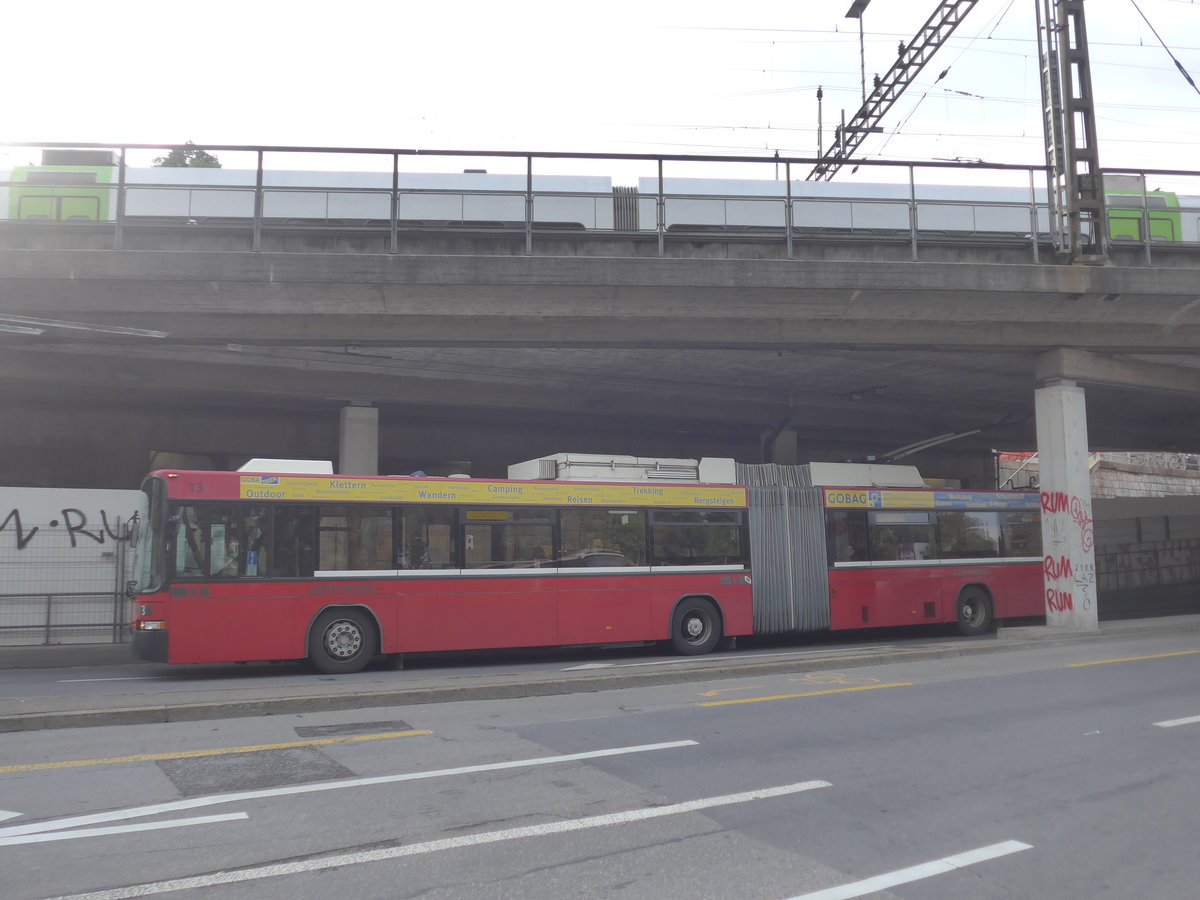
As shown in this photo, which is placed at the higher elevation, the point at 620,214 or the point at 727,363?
the point at 620,214

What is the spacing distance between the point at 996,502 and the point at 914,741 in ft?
41.7

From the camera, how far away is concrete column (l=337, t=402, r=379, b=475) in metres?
24.5

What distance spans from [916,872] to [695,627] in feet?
36.9

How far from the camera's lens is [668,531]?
642 inches

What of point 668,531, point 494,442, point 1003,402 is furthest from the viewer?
point 494,442

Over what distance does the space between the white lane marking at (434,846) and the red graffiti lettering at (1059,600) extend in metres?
13.6

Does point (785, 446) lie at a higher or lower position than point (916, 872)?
higher

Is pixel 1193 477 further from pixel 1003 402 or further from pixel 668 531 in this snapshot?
pixel 668 531

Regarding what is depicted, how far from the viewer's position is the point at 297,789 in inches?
264

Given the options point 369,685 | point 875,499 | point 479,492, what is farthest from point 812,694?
point 875,499

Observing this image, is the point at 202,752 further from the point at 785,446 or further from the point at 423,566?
the point at 785,446

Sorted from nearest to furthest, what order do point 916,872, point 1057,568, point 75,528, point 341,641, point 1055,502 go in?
1. point 916,872
2. point 341,641
3. point 75,528
4. point 1057,568
5. point 1055,502

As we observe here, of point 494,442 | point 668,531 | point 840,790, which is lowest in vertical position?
point 840,790

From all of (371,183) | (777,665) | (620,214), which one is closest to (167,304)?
(371,183)
